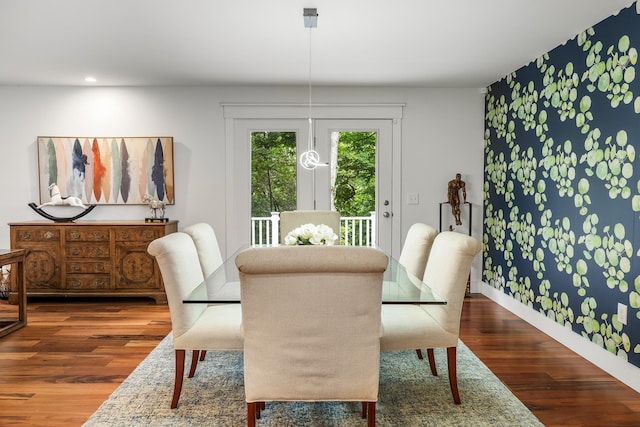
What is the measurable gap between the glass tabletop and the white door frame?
2496 millimetres

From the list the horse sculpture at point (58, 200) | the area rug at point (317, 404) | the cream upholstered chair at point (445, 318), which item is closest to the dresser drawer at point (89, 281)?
the horse sculpture at point (58, 200)

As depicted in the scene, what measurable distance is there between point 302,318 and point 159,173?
3.90 meters

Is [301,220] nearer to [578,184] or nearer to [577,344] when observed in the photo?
[578,184]

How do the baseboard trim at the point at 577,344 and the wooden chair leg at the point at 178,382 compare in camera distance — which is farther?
the baseboard trim at the point at 577,344

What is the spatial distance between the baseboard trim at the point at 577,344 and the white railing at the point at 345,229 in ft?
4.81

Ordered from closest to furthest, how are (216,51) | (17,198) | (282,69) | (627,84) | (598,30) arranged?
(627,84), (598,30), (216,51), (282,69), (17,198)

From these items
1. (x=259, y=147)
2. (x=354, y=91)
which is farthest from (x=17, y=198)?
(x=354, y=91)

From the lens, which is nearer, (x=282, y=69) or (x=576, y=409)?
(x=576, y=409)

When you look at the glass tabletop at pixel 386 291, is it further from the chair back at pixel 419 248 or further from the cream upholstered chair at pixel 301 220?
the cream upholstered chair at pixel 301 220

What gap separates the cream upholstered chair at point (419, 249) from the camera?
307 centimetres

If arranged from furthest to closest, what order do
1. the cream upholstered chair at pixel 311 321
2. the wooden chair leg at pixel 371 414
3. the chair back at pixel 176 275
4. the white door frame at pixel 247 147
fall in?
1. the white door frame at pixel 247 147
2. the chair back at pixel 176 275
3. the wooden chair leg at pixel 371 414
4. the cream upholstered chair at pixel 311 321

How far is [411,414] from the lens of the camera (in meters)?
2.48

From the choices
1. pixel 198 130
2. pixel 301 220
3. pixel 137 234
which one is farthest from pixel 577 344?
pixel 198 130

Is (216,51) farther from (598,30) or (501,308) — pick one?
(501,308)
